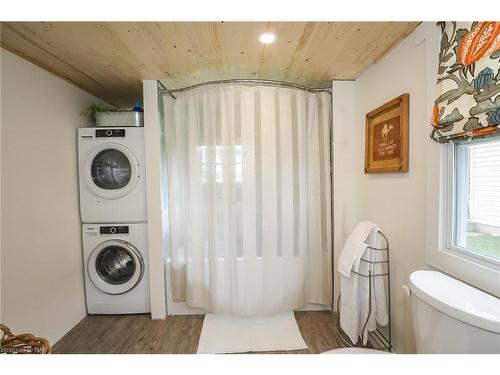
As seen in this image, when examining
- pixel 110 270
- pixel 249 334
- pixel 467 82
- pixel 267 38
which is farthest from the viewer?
pixel 110 270

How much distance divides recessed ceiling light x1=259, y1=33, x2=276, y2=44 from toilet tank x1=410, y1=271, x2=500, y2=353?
154 centimetres

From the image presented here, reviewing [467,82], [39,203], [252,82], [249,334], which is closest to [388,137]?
[467,82]

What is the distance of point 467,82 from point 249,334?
2.13 meters

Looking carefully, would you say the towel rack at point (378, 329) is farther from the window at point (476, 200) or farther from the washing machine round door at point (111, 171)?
the washing machine round door at point (111, 171)

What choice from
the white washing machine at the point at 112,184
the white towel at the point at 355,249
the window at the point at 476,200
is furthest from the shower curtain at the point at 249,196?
the window at the point at 476,200

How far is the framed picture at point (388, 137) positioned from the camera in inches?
56.1

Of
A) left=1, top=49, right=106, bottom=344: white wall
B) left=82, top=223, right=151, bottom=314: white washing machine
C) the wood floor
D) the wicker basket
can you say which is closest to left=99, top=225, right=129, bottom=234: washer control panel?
left=82, top=223, right=151, bottom=314: white washing machine

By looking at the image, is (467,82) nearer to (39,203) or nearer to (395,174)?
(395,174)

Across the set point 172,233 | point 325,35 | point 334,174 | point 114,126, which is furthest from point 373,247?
point 114,126

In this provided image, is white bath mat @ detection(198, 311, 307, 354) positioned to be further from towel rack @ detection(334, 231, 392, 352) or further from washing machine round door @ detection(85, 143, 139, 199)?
washing machine round door @ detection(85, 143, 139, 199)

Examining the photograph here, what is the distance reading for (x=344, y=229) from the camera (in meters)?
2.09

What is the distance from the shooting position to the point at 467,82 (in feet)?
3.17

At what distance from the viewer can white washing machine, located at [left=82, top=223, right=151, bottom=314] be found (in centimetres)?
209

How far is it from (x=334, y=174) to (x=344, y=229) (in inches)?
20.6
